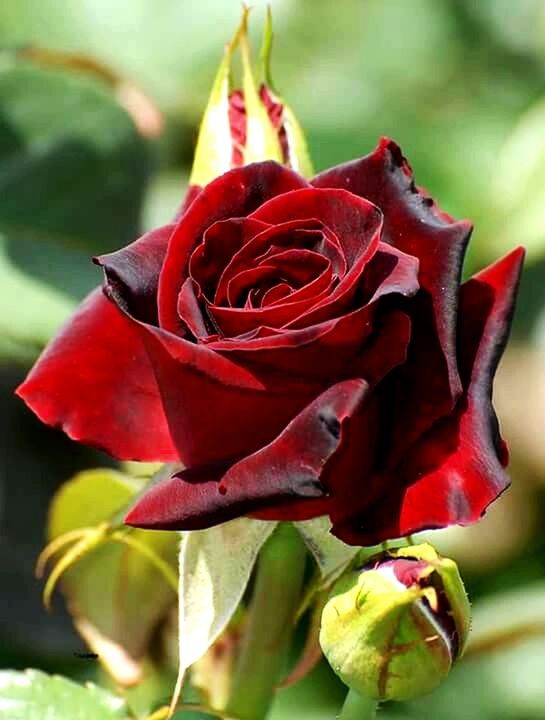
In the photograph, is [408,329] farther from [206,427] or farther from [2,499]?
[2,499]

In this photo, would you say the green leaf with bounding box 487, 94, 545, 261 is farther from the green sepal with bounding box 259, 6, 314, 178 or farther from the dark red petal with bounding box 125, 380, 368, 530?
the dark red petal with bounding box 125, 380, 368, 530

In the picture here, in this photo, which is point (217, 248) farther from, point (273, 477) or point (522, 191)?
point (522, 191)

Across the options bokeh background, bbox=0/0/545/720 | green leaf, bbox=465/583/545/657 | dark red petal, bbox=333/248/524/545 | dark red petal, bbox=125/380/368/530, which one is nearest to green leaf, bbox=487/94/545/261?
bokeh background, bbox=0/0/545/720

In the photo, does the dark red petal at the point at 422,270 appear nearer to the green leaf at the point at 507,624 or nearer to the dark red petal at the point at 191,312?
the dark red petal at the point at 191,312

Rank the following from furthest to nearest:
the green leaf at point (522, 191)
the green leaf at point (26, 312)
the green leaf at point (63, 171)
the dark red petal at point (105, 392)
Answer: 1. the green leaf at point (522, 191)
2. the green leaf at point (63, 171)
3. the green leaf at point (26, 312)
4. the dark red petal at point (105, 392)

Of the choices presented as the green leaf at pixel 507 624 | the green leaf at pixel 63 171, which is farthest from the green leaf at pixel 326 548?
the green leaf at pixel 63 171
